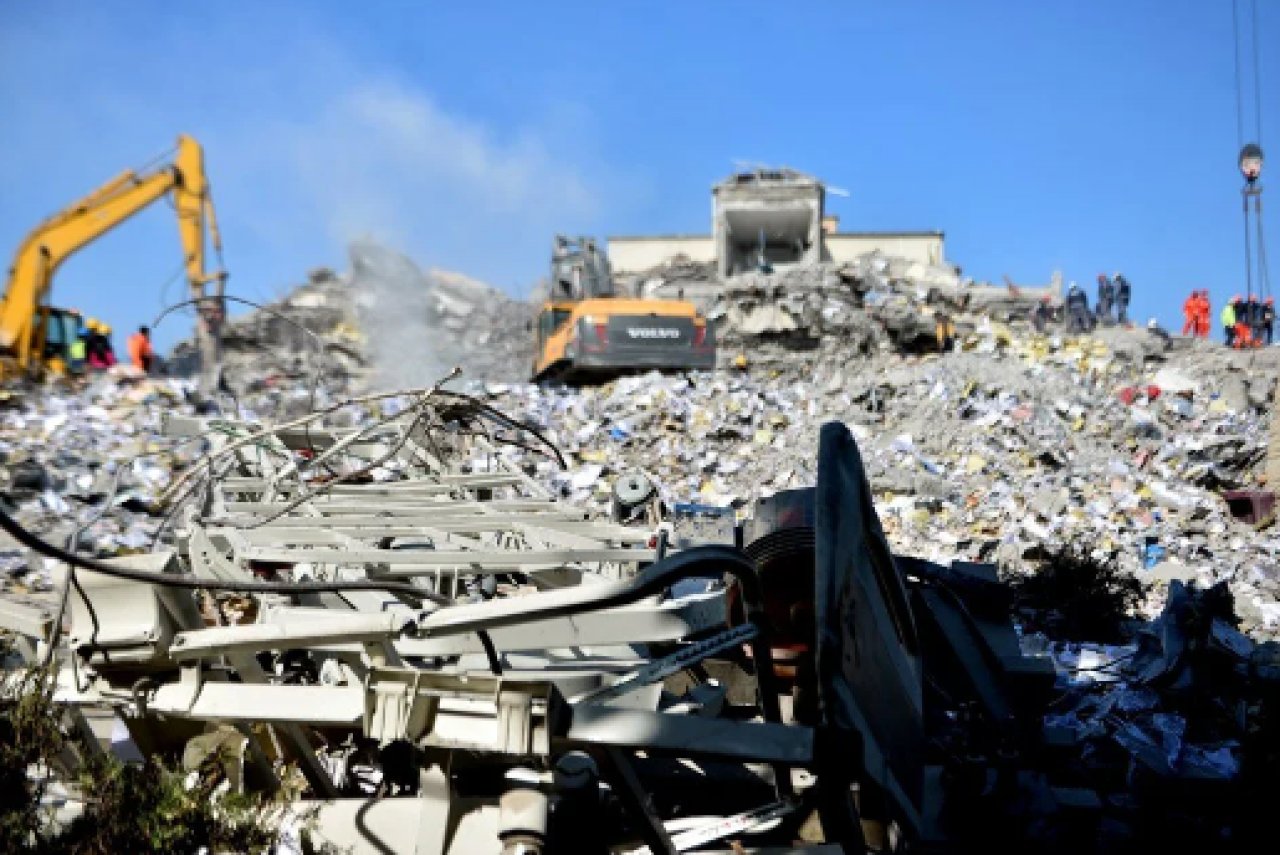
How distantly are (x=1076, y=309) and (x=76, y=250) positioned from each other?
17193 mm

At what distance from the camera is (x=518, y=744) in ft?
7.50

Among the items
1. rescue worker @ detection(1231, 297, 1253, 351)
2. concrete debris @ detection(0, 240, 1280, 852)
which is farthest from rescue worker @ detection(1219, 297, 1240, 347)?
concrete debris @ detection(0, 240, 1280, 852)

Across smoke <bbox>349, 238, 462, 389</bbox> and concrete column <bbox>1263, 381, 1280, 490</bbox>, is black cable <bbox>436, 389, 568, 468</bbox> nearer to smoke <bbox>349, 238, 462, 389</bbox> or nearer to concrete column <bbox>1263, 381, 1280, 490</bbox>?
concrete column <bbox>1263, 381, 1280, 490</bbox>

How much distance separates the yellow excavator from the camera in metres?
16.5

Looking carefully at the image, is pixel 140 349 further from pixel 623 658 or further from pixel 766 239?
pixel 766 239

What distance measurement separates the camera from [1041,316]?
73.3ft

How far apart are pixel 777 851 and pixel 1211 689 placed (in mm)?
3065

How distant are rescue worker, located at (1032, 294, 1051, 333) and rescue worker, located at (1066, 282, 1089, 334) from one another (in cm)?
45

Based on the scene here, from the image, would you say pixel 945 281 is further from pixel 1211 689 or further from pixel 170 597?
pixel 170 597

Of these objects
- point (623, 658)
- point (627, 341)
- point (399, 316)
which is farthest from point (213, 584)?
point (399, 316)

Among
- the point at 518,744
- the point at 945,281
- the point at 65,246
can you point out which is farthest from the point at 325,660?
the point at 945,281

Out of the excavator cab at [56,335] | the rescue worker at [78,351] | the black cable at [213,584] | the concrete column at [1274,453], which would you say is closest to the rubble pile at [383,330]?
the rescue worker at [78,351]

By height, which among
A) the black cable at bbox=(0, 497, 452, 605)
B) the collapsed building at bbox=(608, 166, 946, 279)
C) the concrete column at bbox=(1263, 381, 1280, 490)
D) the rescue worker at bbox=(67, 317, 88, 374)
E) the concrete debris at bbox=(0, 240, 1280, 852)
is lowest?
the concrete debris at bbox=(0, 240, 1280, 852)

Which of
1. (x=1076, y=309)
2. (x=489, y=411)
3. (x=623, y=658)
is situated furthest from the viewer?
(x=1076, y=309)
